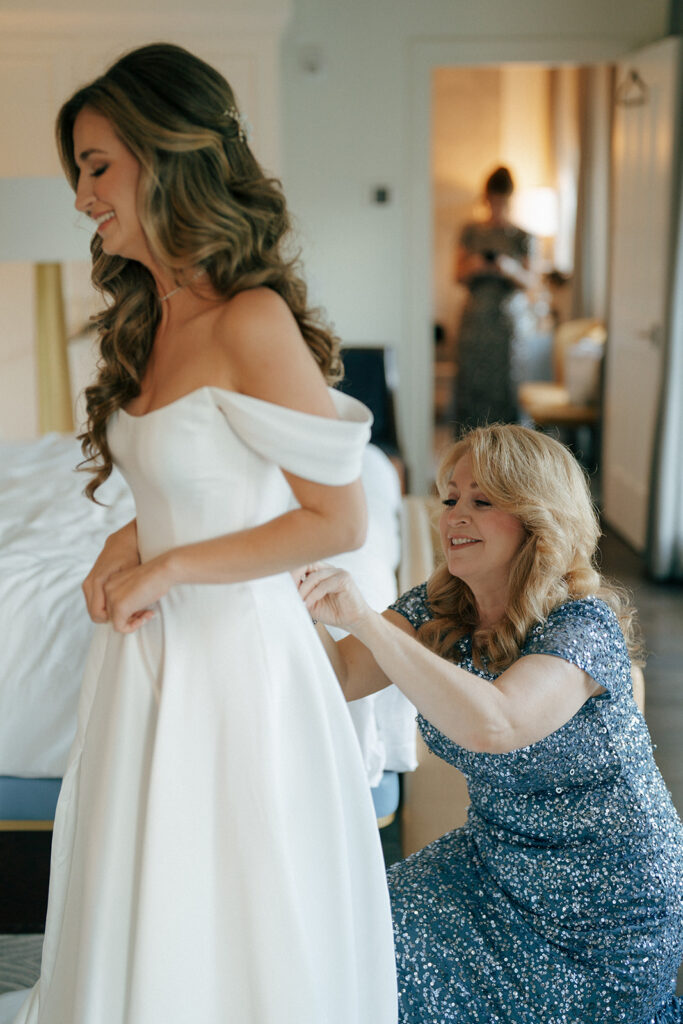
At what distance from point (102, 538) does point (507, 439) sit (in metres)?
1.15

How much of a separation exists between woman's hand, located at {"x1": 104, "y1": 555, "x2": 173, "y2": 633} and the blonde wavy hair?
1.80 ft

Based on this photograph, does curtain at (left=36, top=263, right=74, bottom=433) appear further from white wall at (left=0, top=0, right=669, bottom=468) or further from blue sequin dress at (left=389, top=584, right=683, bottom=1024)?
blue sequin dress at (left=389, top=584, right=683, bottom=1024)

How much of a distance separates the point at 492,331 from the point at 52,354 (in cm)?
298

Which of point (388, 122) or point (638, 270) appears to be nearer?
point (638, 270)

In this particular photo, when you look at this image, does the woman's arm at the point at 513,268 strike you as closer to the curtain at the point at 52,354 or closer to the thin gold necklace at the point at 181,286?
the curtain at the point at 52,354

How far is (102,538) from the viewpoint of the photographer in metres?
2.34

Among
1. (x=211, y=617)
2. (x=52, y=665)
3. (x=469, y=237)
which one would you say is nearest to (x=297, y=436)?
(x=211, y=617)

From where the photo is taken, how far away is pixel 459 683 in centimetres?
130

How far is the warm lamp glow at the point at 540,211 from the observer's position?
9039 mm

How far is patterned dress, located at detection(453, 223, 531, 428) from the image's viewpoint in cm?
657

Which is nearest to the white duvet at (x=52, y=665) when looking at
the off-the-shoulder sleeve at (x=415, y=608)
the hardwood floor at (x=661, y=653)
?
the off-the-shoulder sleeve at (x=415, y=608)

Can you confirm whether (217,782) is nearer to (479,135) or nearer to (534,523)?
(534,523)

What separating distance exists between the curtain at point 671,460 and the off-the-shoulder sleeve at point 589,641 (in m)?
3.39

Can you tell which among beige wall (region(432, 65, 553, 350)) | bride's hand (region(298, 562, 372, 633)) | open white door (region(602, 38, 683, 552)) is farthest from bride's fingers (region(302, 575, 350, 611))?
beige wall (region(432, 65, 553, 350))
